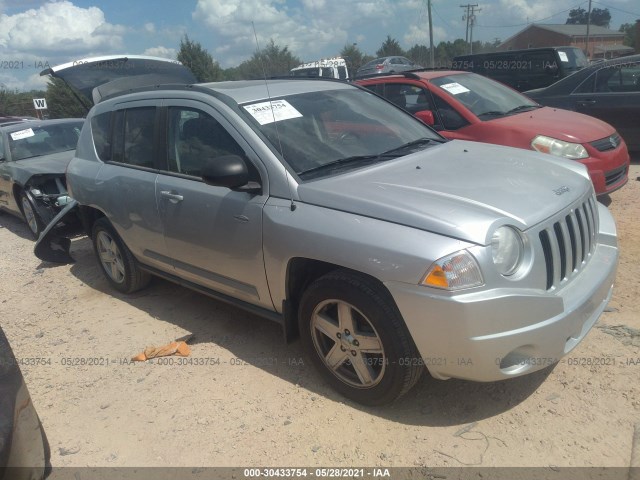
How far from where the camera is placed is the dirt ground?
2633 millimetres

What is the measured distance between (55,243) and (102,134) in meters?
1.67

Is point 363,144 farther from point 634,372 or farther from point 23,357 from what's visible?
point 23,357

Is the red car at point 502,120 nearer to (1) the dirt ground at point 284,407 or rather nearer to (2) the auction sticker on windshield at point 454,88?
(2) the auction sticker on windshield at point 454,88

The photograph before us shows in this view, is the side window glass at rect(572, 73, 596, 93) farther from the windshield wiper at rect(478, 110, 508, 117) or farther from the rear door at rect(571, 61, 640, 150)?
the windshield wiper at rect(478, 110, 508, 117)

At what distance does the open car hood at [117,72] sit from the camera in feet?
20.6

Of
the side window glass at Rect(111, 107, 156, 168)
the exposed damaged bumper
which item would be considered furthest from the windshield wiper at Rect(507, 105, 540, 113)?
the exposed damaged bumper

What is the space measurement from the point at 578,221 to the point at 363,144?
4.57ft

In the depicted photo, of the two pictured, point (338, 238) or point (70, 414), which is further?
point (70, 414)

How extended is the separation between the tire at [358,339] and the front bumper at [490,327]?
96 millimetres

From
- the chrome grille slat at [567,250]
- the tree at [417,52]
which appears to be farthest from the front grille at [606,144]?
the tree at [417,52]

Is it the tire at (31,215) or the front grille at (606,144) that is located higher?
the front grille at (606,144)

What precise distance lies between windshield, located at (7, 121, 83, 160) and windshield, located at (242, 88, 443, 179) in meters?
5.88

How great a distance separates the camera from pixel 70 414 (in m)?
3.27

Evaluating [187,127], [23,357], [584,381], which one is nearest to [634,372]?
[584,381]
